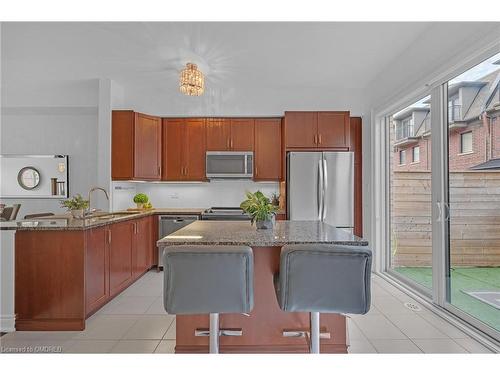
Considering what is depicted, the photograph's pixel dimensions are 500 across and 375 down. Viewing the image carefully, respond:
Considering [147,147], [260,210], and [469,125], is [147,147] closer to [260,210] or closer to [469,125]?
[260,210]

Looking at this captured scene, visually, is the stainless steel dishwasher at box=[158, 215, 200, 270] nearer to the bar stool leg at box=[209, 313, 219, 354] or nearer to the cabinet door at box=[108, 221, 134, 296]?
the cabinet door at box=[108, 221, 134, 296]

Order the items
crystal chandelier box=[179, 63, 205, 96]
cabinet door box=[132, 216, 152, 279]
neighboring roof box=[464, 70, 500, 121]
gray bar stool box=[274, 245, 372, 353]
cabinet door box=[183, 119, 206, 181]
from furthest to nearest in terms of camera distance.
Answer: cabinet door box=[183, 119, 206, 181]
cabinet door box=[132, 216, 152, 279]
crystal chandelier box=[179, 63, 205, 96]
neighboring roof box=[464, 70, 500, 121]
gray bar stool box=[274, 245, 372, 353]

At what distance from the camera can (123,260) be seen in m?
3.61

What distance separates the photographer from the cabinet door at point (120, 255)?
328cm

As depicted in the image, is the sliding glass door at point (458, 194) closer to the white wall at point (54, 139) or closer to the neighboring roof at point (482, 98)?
the neighboring roof at point (482, 98)

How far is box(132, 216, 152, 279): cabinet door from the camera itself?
4004mm

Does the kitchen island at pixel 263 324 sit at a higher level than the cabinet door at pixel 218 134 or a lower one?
lower

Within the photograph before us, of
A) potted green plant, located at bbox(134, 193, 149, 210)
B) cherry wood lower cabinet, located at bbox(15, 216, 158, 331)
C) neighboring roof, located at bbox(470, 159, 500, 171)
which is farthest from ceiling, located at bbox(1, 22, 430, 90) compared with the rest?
cherry wood lower cabinet, located at bbox(15, 216, 158, 331)

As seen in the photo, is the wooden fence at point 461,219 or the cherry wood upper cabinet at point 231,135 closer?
the wooden fence at point 461,219

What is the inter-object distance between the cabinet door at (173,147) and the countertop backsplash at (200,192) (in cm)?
35

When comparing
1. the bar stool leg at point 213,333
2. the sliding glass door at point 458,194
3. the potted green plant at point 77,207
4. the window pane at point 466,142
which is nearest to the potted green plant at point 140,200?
the potted green plant at point 77,207

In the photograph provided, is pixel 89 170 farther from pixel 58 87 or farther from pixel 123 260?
pixel 123 260
